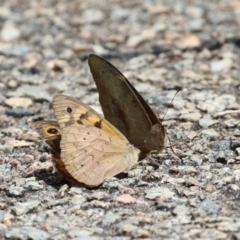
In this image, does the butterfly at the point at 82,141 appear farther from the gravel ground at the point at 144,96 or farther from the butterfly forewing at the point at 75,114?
the gravel ground at the point at 144,96

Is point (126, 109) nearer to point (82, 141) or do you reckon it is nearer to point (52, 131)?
point (82, 141)

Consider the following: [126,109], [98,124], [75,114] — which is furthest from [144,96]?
[75,114]

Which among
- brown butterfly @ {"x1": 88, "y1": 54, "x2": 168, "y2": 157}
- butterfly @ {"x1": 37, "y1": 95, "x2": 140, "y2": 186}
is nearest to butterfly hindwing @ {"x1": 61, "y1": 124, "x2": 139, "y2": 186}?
butterfly @ {"x1": 37, "y1": 95, "x2": 140, "y2": 186}

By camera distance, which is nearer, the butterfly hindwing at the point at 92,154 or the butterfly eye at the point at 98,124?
the butterfly hindwing at the point at 92,154

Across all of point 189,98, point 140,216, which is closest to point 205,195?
point 140,216

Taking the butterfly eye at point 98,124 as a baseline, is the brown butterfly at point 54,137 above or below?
below

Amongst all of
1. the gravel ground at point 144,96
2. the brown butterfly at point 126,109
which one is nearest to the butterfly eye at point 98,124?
the brown butterfly at point 126,109

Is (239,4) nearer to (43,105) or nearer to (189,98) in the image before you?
(189,98)
